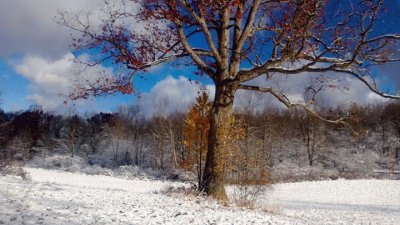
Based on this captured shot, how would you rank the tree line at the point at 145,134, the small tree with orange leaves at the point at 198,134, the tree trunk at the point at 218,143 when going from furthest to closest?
the tree line at the point at 145,134
the small tree with orange leaves at the point at 198,134
the tree trunk at the point at 218,143

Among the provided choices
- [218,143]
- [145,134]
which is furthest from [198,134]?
[145,134]

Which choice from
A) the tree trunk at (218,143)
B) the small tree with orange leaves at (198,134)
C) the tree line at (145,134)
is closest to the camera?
the tree trunk at (218,143)

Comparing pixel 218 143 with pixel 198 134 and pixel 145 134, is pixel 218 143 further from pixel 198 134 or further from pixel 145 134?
pixel 145 134

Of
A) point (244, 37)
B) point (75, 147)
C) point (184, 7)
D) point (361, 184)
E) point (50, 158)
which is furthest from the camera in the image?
point (75, 147)

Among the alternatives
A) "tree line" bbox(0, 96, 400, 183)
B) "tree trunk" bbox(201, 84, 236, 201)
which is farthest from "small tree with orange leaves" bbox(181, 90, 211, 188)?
"tree line" bbox(0, 96, 400, 183)

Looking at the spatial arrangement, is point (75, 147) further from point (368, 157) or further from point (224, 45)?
point (224, 45)

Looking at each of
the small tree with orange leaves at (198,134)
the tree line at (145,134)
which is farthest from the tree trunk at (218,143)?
the tree line at (145,134)

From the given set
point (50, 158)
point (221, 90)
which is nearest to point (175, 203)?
point (221, 90)

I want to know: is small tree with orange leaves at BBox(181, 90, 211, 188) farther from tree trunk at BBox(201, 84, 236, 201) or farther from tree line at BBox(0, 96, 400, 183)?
tree line at BBox(0, 96, 400, 183)

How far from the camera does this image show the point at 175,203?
8867 mm

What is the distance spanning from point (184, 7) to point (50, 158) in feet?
186

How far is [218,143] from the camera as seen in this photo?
10758 mm

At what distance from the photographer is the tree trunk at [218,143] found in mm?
10742

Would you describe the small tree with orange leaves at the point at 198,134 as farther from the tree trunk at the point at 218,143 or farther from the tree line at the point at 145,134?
the tree line at the point at 145,134
